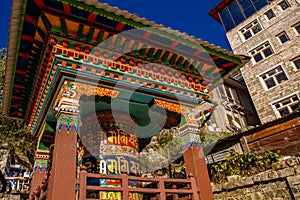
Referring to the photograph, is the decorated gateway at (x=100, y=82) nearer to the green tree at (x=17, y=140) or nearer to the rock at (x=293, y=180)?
the rock at (x=293, y=180)

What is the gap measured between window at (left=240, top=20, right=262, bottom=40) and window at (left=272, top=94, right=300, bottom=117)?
7222mm

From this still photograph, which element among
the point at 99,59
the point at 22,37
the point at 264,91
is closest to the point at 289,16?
the point at 264,91

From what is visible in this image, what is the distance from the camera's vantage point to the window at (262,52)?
19992 millimetres

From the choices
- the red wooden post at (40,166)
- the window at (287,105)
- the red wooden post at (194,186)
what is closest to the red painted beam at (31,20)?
the red wooden post at (40,166)

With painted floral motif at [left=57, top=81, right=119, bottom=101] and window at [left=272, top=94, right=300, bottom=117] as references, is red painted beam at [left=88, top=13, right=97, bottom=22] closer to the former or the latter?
painted floral motif at [left=57, top=81, right=119, bottom=101]

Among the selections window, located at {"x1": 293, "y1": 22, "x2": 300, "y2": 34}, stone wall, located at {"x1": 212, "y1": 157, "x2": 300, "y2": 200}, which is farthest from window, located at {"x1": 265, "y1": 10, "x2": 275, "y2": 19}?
stone wall, located at {"x1": 212, "y1": 157, "x2": 300, "y2": 200}

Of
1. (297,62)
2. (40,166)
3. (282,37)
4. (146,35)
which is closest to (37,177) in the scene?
(40,166)

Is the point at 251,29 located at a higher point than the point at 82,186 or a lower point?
higher

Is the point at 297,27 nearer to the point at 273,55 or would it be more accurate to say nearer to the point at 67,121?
the point at 273,55

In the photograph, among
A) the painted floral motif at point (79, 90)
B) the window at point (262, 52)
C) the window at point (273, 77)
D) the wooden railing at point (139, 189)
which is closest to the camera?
the wooden railing at point (139, 189)

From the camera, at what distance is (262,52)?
67.0 ft

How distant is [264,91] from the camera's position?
19.5 meters

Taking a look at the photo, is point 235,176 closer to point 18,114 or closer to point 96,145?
point 96,145

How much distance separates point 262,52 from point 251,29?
2811 millimetres
